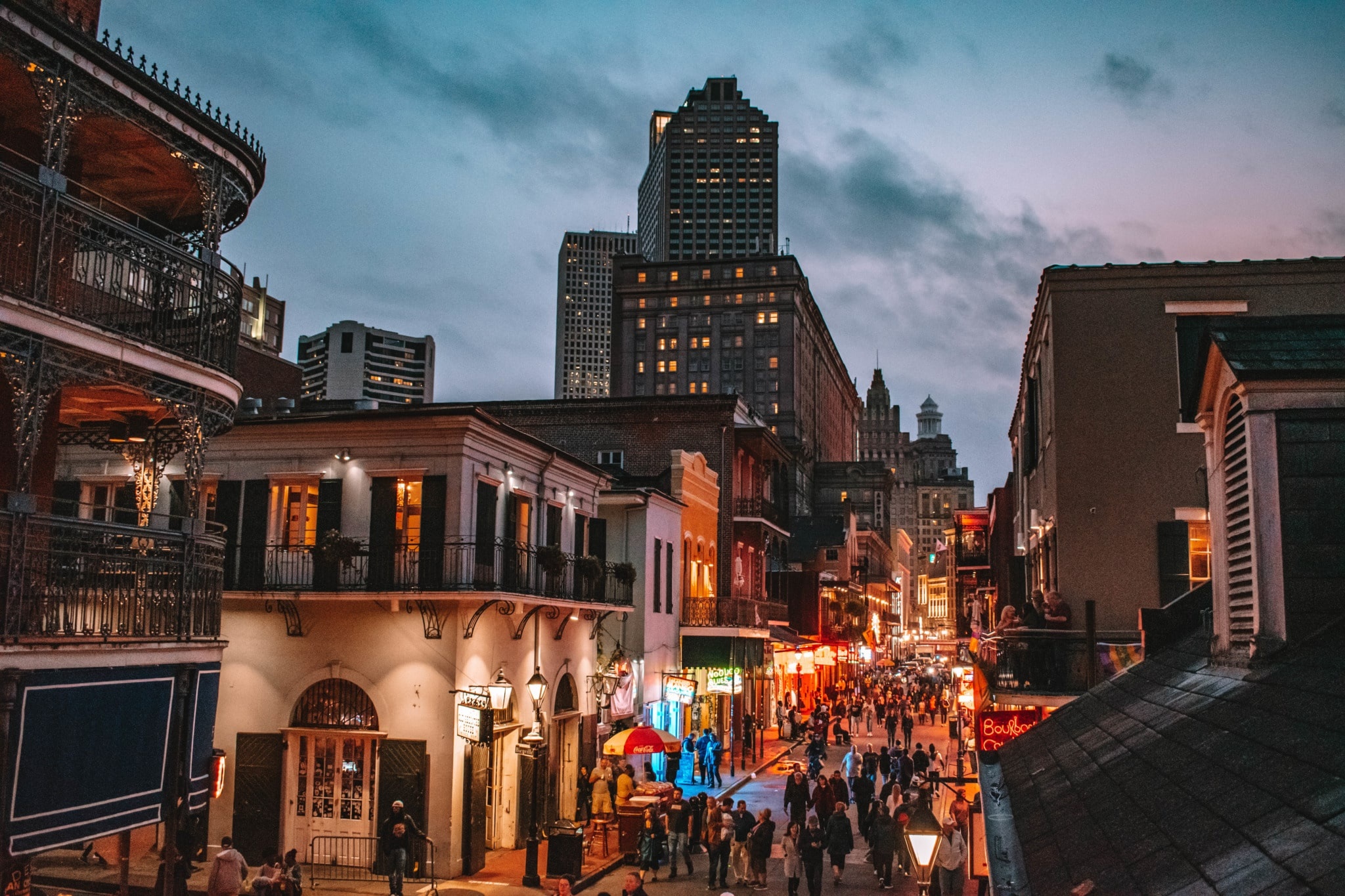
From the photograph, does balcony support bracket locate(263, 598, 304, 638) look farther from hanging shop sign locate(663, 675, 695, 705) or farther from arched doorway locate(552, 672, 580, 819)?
hanging shop sign locate(663, 675, 695, 705)

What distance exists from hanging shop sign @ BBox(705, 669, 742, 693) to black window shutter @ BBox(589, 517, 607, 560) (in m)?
10.8

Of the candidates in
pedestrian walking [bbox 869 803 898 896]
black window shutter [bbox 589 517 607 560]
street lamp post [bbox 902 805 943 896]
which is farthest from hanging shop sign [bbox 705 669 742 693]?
street lamp post [bbox 902 805 943 896]

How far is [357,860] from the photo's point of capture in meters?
21.4

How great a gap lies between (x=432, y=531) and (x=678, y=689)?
16487 millimetres

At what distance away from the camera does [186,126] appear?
12.6 m

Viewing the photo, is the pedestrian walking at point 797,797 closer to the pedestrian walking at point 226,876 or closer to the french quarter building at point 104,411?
the pedestrian walking at point 226,876

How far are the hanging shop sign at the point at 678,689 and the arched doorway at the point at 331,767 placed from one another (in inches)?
611

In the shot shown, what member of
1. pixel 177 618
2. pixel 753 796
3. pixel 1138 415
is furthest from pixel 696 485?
pixel 177 618

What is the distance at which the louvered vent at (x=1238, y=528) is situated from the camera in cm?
697

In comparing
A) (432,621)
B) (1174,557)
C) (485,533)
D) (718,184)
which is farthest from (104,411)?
(718,184)

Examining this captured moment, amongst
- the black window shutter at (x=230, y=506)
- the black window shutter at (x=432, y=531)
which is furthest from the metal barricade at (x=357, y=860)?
the black window shutter at (x=230, y=506)

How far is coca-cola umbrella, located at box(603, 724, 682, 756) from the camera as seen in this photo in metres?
25.5

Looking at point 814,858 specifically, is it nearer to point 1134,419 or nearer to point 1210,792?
point 1134,419

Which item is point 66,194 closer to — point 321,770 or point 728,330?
point 321,770
